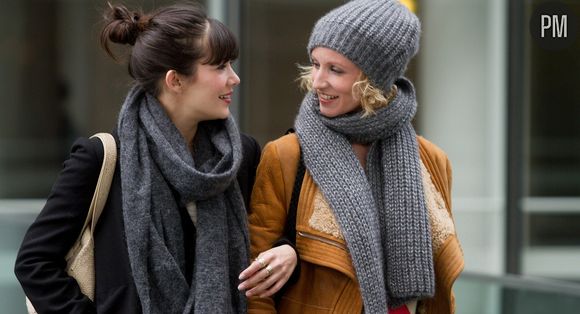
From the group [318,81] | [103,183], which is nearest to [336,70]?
[318,81]

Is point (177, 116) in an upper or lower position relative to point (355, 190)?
upper

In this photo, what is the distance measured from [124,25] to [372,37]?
684 millimetres

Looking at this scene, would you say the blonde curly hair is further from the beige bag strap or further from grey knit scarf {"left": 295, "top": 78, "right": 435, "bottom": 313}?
the beige bag strap

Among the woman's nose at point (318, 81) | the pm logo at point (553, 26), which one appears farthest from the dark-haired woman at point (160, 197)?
the pm logo at point (553, 26)

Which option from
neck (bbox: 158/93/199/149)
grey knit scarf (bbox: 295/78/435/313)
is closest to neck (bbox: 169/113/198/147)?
neck (bbox: 158/93/199/149)

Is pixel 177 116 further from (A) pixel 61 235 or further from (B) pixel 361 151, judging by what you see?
(B) pixel 361 151

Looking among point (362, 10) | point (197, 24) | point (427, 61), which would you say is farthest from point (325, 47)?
point (427, 61)

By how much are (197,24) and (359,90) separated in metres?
0.50

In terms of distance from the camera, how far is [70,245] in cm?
291

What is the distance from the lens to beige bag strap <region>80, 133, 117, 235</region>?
2.87 meters

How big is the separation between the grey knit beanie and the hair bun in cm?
50

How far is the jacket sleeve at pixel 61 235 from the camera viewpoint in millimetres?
2859

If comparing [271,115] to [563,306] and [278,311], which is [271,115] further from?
[278,311]

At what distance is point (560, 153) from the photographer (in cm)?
623
